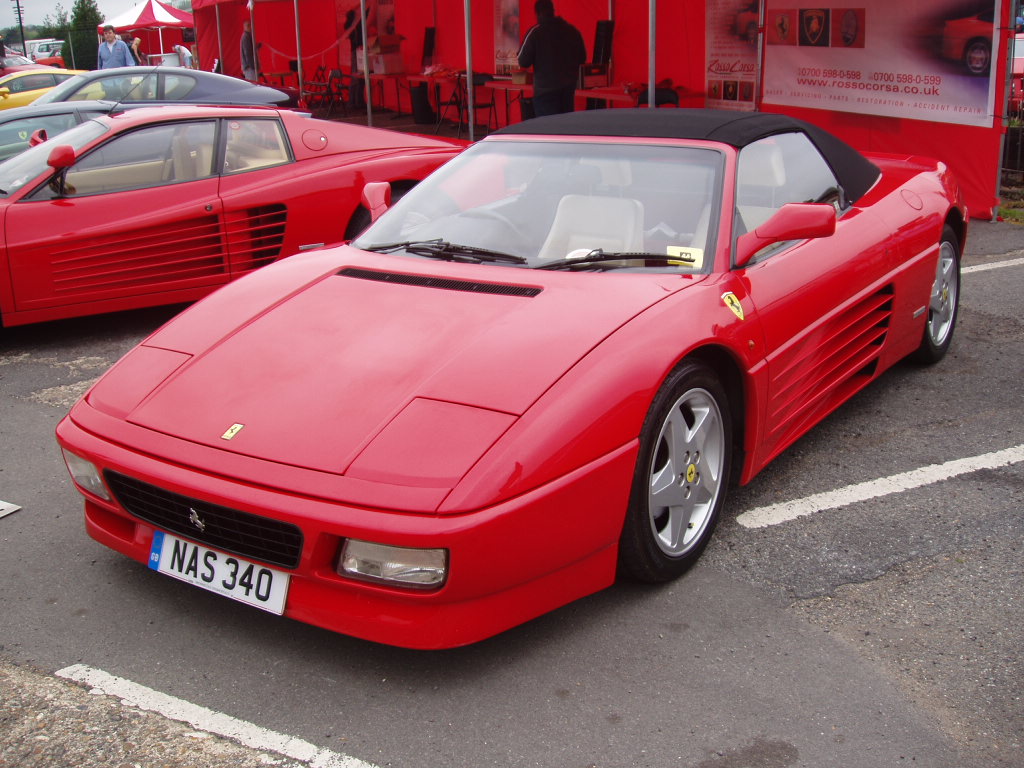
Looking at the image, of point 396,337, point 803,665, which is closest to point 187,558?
point 396,337

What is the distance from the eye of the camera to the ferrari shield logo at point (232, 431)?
2.64 m

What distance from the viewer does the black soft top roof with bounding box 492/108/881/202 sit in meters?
3.66

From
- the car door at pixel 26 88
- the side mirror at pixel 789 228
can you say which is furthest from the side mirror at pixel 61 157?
the car door at pixel 26 88

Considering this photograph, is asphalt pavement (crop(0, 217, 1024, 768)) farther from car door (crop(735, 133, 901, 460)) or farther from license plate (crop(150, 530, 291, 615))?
car door (crop(735, 133, 901, 460))

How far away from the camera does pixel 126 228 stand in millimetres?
5652

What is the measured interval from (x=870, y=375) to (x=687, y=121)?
1.24m

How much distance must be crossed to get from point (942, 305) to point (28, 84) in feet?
40.9

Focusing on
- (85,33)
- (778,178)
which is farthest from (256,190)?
(85,33)

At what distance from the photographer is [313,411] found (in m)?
2.65

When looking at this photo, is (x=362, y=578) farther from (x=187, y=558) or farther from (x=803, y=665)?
(x=803, y=665)

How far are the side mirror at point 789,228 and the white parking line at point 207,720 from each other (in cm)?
193

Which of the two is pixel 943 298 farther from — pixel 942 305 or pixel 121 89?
pixel 121 89

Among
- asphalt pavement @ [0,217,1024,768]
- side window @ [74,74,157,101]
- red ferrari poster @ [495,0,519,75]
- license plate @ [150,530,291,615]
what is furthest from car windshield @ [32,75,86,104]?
license plate @ [150,530,291,615]

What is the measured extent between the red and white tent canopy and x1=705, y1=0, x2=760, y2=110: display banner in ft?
65.7
